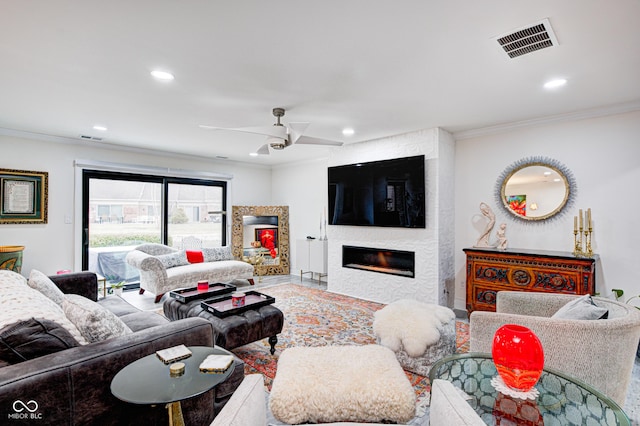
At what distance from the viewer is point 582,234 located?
136 inches

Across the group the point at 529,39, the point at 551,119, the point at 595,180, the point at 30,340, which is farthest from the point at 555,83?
the point at 30,340

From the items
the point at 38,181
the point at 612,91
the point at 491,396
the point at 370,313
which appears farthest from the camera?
the point at 38,181

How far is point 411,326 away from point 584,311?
1.10 m

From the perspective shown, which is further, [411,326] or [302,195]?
[302,195]

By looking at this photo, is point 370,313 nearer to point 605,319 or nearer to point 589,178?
point 605,319

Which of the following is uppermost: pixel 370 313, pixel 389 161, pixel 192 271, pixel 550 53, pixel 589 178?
pixel 550 53

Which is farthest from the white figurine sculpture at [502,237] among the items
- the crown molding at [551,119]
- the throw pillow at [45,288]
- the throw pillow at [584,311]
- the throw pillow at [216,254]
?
the throw pillow at [216,254]

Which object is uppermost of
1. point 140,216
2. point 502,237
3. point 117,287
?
point 140,216

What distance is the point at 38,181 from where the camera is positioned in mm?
4402

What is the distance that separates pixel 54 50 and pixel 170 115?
1.41m

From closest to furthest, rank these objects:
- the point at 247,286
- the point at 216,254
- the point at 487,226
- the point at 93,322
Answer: the point at 93,322 → the point at 487,226 → the point at 247,286 → the point at 216,254

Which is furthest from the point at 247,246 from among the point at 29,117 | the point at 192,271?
the point at 29,117

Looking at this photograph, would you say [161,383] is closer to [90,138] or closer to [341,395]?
[341,395]

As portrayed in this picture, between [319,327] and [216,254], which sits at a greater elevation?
[216,254]
